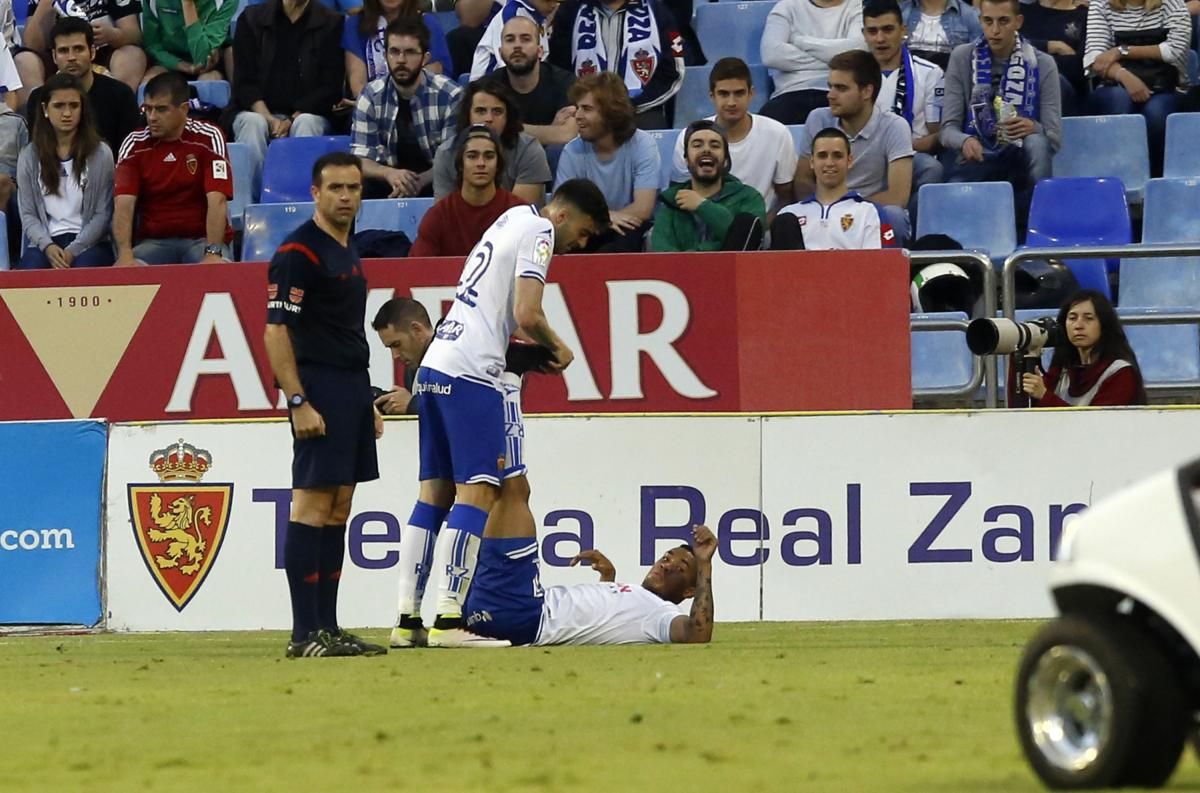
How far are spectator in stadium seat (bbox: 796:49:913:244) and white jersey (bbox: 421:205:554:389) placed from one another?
4.57 m

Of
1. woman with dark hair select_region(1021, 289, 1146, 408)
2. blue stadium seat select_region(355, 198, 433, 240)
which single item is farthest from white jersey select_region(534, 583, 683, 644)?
blue stadium seat select_region(355, 198, 433, 240)

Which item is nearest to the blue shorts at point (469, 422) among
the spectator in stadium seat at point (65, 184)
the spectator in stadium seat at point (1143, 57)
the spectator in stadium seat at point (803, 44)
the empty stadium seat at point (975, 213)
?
the empty stadium seat at point (975, 213)

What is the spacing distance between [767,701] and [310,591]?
2872 millimetres

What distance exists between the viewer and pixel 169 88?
14.5 meters

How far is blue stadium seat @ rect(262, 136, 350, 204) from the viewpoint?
52.4 ft

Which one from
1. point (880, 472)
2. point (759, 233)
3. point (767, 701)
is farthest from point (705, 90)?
point (767, 701)

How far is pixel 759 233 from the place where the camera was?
43.5ft

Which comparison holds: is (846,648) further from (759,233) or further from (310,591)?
(759,233)

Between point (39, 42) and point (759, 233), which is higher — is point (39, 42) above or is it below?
above

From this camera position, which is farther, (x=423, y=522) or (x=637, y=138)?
(x=637, y=138)

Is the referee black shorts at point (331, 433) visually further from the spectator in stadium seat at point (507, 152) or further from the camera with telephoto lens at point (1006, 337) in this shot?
the spectator in stadium seat at point (507, 152)

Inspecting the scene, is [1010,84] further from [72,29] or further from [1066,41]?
[72,29]

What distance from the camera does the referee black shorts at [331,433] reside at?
30.7 feet

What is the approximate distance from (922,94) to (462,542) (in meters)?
6.81
